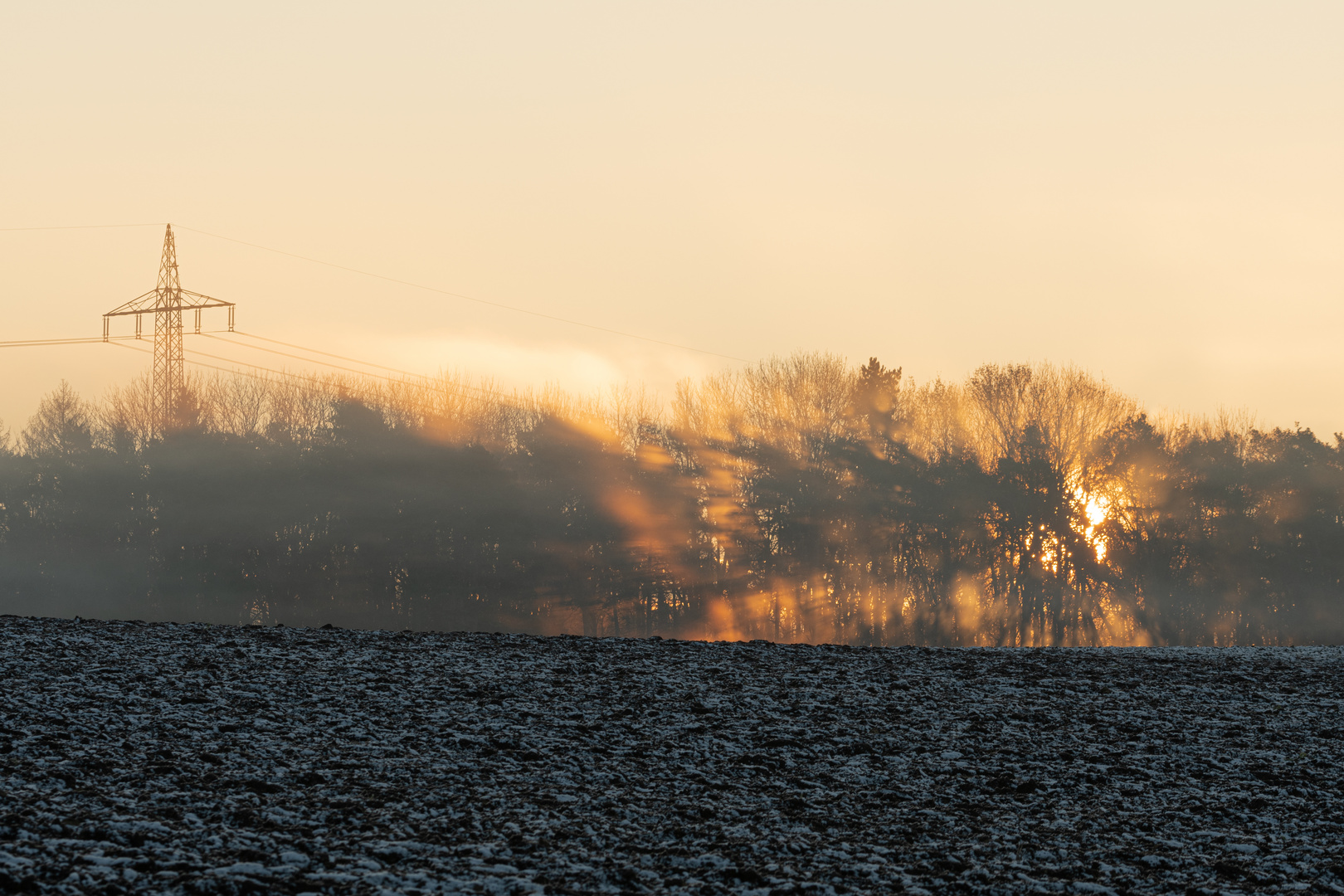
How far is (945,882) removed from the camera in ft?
22.6

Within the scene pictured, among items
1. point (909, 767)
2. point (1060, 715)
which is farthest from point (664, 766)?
point (1060, 715)

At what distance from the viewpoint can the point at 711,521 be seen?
5422cm

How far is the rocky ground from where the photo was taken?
6.90 meters

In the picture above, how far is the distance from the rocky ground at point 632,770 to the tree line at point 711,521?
3499 cm

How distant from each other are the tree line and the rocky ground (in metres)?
35.0

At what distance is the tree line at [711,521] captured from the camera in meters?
50.7

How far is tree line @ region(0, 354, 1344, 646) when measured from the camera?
50688 millimetres

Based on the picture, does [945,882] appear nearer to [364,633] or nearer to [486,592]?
[364,633]

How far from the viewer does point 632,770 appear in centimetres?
981

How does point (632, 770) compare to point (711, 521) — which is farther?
point (711, 521)

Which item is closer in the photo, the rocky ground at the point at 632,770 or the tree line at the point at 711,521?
the rocky ground at the point at 632,770

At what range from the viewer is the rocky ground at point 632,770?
22.6ft

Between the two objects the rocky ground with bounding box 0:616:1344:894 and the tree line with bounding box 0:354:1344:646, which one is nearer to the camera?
the rocky ground with bounding box 0:616:1344:894

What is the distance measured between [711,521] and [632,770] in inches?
1751
